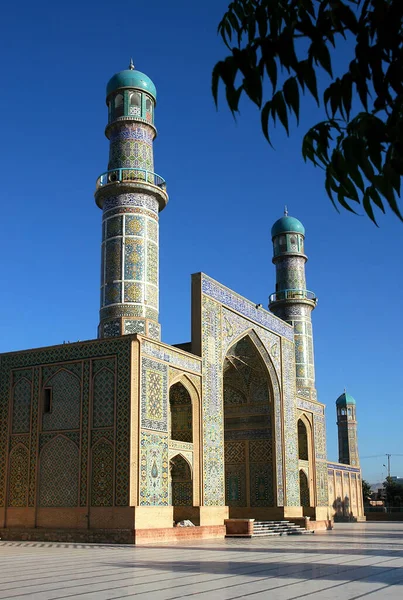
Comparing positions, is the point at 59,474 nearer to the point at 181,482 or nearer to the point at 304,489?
Answer: the point at 181,482

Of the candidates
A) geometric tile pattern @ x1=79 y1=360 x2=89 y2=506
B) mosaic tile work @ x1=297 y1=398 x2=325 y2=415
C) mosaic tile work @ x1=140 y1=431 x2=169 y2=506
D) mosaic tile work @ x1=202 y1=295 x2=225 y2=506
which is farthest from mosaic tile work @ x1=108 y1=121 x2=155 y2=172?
mosaic tile work @ x1=297 y1=398 x2=325 y2=415

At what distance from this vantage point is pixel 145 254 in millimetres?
17500

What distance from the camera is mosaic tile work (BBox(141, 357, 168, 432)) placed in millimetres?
14891

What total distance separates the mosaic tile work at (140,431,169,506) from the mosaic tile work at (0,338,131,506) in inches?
14.6

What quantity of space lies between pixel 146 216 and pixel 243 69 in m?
15.8

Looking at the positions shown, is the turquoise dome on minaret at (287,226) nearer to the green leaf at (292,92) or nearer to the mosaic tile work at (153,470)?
the mosaic tile work at (153,470)

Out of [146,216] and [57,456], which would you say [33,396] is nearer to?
[57,456]

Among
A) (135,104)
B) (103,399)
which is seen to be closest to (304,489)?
(103,399)

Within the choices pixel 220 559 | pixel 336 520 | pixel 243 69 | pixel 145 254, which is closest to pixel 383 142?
pixel 243 69

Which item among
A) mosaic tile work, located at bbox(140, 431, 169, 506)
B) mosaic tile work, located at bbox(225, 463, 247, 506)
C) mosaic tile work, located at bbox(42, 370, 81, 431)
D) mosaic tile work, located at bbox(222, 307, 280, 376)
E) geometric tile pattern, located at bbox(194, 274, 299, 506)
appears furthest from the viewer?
mosaic tile work, located at bbox(225, 463, 247, 506)

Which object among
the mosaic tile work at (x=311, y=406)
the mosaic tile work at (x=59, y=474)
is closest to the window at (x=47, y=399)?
the mosaic tile work at (x=59, y=474)

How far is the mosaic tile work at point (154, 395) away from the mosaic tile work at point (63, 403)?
5.34ft

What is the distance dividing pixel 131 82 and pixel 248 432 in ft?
36.6

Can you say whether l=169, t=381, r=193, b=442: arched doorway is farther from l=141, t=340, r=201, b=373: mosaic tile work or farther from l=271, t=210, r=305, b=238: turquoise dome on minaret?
l=271, t=210, r=305, b=238: turquoise dome on minaret
